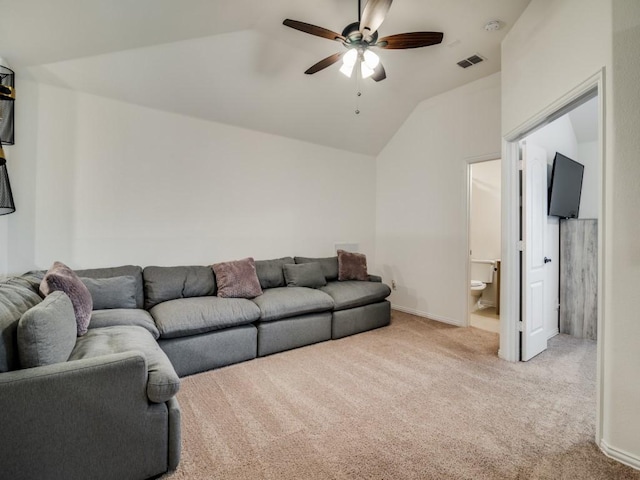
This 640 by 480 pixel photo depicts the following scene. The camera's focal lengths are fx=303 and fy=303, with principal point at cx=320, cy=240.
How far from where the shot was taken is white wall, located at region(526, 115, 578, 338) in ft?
11.3

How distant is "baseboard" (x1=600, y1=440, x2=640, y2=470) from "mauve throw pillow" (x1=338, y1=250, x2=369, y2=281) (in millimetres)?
2908

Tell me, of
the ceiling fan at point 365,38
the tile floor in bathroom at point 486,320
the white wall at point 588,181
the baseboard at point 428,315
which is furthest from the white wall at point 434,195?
the ceiling fan at point 365,38

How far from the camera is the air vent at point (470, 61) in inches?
133

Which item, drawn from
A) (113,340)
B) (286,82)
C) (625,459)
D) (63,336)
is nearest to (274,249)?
(286,82)

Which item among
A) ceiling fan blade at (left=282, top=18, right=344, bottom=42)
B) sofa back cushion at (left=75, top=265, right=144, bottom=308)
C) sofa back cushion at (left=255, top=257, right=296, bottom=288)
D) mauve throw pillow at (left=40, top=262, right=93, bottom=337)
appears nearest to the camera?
mauve throw pillow at (left=40, top=262, right=93, bottom=337)

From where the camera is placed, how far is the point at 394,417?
2.03 meters

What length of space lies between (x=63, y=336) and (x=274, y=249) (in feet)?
9.33

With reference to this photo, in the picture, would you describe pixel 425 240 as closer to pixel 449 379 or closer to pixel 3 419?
pixel 449 379

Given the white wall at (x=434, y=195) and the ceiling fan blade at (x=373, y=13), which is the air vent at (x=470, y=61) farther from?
the ceiling fan blade at (x=373, y=13)

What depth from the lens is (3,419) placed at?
1224 mm

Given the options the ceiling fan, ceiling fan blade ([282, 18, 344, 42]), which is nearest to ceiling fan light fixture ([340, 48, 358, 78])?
the ceiling fan

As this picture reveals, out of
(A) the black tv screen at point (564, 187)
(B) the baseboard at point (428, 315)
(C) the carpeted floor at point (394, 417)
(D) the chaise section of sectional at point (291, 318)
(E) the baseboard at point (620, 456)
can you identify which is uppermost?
(A) the black tv screen at point (564, 187)

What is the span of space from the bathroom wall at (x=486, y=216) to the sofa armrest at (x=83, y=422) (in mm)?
5136

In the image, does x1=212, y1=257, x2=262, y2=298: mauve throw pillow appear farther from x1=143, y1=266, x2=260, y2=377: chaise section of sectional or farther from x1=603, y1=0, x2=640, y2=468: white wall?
x1=603, y1=0, x2=640, y2=468: white wall
